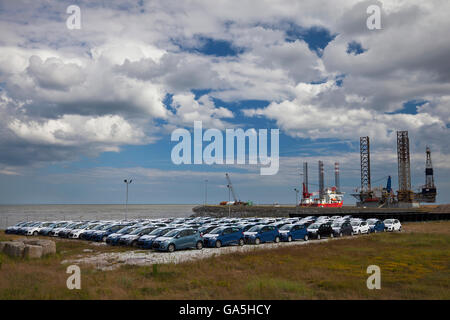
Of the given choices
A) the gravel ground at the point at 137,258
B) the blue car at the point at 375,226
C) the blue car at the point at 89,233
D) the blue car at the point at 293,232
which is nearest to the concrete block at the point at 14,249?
the gravel ground at the point at 137,258

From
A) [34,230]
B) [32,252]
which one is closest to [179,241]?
[32,252]

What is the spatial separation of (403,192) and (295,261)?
320ft

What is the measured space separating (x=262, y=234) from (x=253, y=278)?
14649mm

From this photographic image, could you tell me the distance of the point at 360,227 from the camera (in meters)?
37.9

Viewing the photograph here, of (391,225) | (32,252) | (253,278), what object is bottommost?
(391,225)

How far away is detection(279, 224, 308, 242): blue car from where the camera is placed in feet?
99.2

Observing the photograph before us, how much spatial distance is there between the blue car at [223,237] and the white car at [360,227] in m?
15.4

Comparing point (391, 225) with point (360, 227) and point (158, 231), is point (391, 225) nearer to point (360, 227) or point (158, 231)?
point (360, 227)

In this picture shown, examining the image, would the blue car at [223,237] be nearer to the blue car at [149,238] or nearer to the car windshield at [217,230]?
the car windshield at [217,230]

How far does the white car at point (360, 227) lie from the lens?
37.5 m

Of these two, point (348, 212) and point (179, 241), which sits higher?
point (179, 241)
